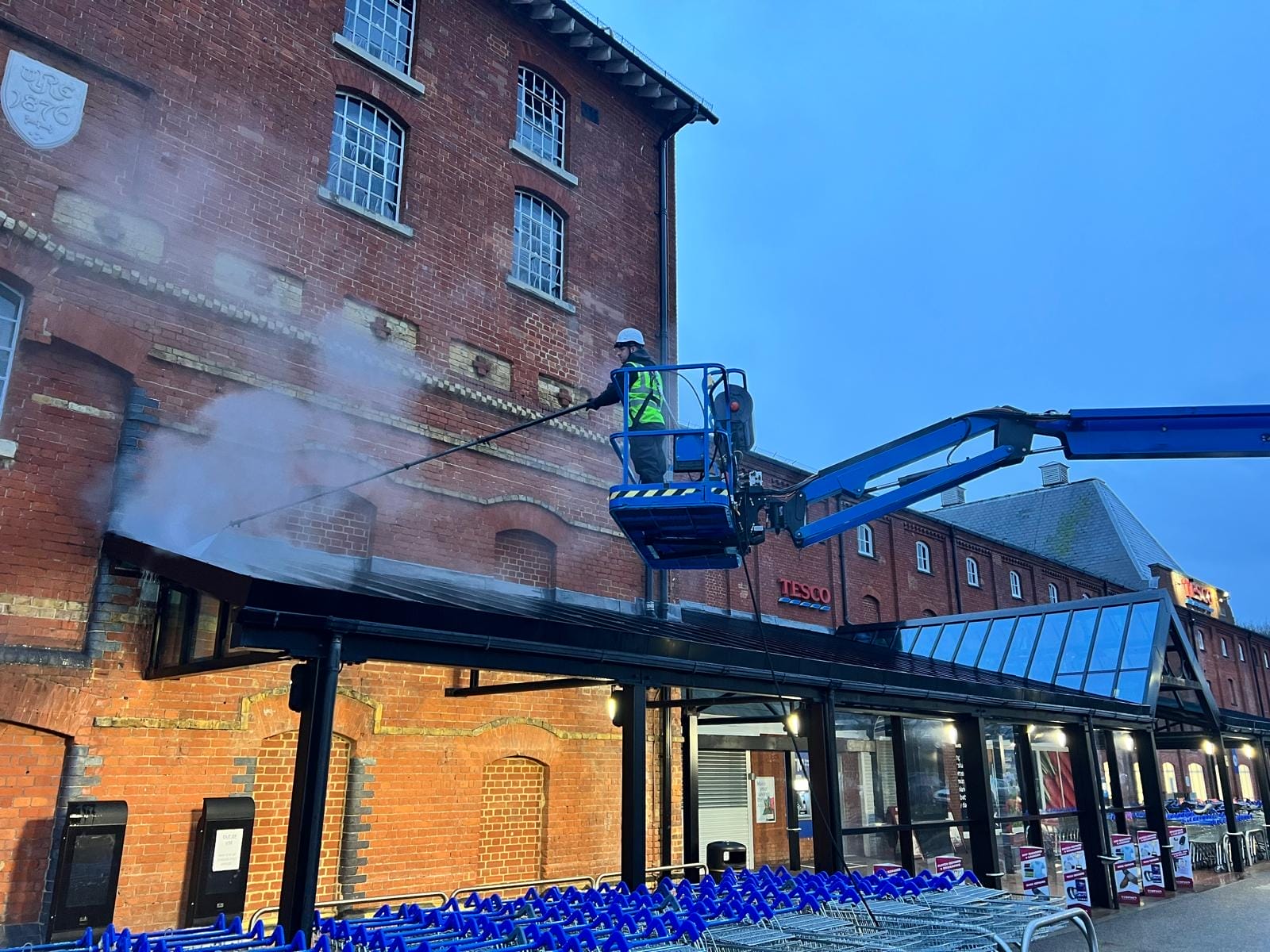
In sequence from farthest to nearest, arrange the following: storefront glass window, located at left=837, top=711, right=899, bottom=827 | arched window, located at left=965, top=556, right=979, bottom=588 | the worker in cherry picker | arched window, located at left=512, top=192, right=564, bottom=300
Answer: arched window, located at left=965, top=556, right=979, bottom=588
storefront glass window, located at left=837, top=711, right=899, bottom=827
arched window, located at left=512, top=192, right=564, bottom=300
the worker in cherry picker

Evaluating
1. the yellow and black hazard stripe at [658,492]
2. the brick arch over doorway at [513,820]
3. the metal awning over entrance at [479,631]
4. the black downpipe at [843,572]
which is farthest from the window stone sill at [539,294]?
the black downpipe at [843,572]

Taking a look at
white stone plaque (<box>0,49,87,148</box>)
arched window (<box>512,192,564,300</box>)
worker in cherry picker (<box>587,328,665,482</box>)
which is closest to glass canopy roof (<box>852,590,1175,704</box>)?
arched window (<box>512,192,564,300</box>)

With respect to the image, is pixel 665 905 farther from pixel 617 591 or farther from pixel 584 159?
pixel 584 159

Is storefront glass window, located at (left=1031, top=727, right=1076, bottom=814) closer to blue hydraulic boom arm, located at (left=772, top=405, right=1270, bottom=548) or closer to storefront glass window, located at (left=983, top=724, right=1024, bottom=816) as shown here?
storefront glass window, located at (left=983, top=724, right=1024, bottom=816)

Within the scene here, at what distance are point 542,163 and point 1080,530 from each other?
1384 inches

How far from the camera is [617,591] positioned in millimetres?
13086

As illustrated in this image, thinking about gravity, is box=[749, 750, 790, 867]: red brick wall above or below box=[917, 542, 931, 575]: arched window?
below

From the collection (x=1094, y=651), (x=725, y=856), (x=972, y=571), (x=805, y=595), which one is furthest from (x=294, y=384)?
(x=972, y=571)

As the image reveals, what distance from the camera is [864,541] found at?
79.9 ft

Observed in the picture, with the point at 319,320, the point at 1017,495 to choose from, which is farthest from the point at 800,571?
the point at 1017,495

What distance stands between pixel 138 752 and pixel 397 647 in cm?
313

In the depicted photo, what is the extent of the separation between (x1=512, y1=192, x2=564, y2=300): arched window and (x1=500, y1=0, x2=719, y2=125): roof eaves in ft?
9.09

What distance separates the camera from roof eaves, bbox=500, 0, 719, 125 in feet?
45.1

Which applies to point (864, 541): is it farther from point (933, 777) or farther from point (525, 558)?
point (525, 558)
